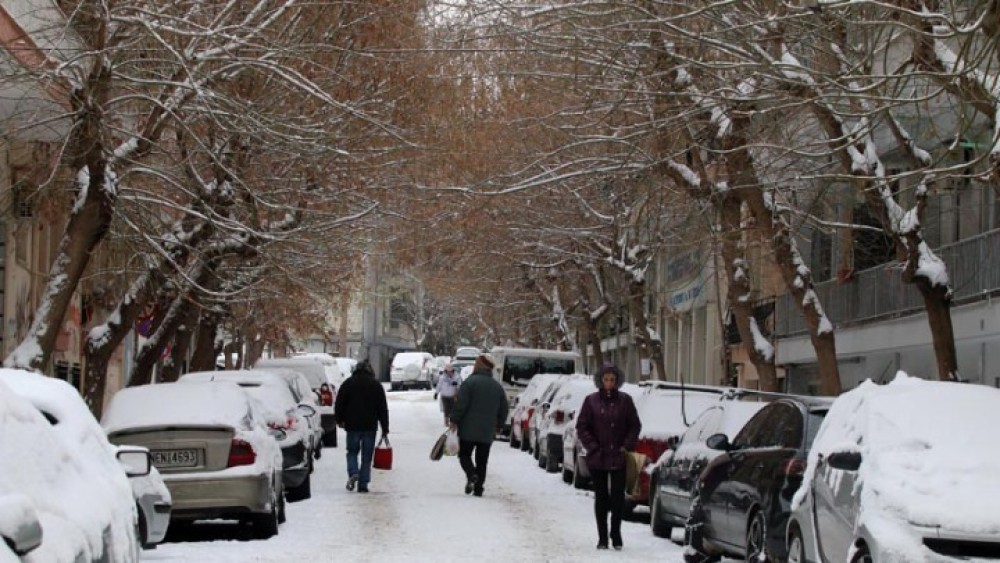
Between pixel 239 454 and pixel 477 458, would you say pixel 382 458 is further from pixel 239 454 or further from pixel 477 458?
pixel 239 454

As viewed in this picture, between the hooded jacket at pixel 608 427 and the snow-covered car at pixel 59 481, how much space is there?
801 cm

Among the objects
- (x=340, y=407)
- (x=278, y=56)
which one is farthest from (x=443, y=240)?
(x=278, y=56)

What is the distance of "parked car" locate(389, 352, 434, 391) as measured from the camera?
91000mm

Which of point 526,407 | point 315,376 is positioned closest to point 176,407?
point 526,407

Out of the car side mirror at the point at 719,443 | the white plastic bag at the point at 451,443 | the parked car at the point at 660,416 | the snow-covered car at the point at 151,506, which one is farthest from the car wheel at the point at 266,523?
the white plastic bag at the point at 451,443

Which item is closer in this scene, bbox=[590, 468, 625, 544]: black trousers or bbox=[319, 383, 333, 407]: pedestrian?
bbox=[590, 468, 625, 544]: black trousers

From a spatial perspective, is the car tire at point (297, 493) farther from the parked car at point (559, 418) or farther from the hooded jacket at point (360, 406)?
the parked car at point (559, 418)

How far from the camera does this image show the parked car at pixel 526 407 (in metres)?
36.2

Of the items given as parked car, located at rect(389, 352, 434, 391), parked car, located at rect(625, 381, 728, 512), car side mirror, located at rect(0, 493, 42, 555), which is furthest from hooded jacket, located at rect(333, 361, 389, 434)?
parked car, located at rect(389, 352, 434, 391)

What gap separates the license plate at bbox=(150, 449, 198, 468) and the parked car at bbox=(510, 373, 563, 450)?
731 inches

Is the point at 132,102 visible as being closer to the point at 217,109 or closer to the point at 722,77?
the point at 217,109

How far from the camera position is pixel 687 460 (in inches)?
688

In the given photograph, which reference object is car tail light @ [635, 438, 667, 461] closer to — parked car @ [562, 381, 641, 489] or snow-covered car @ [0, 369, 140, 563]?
parked car @ [562, 381, 641, 489]

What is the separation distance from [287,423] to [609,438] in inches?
253
